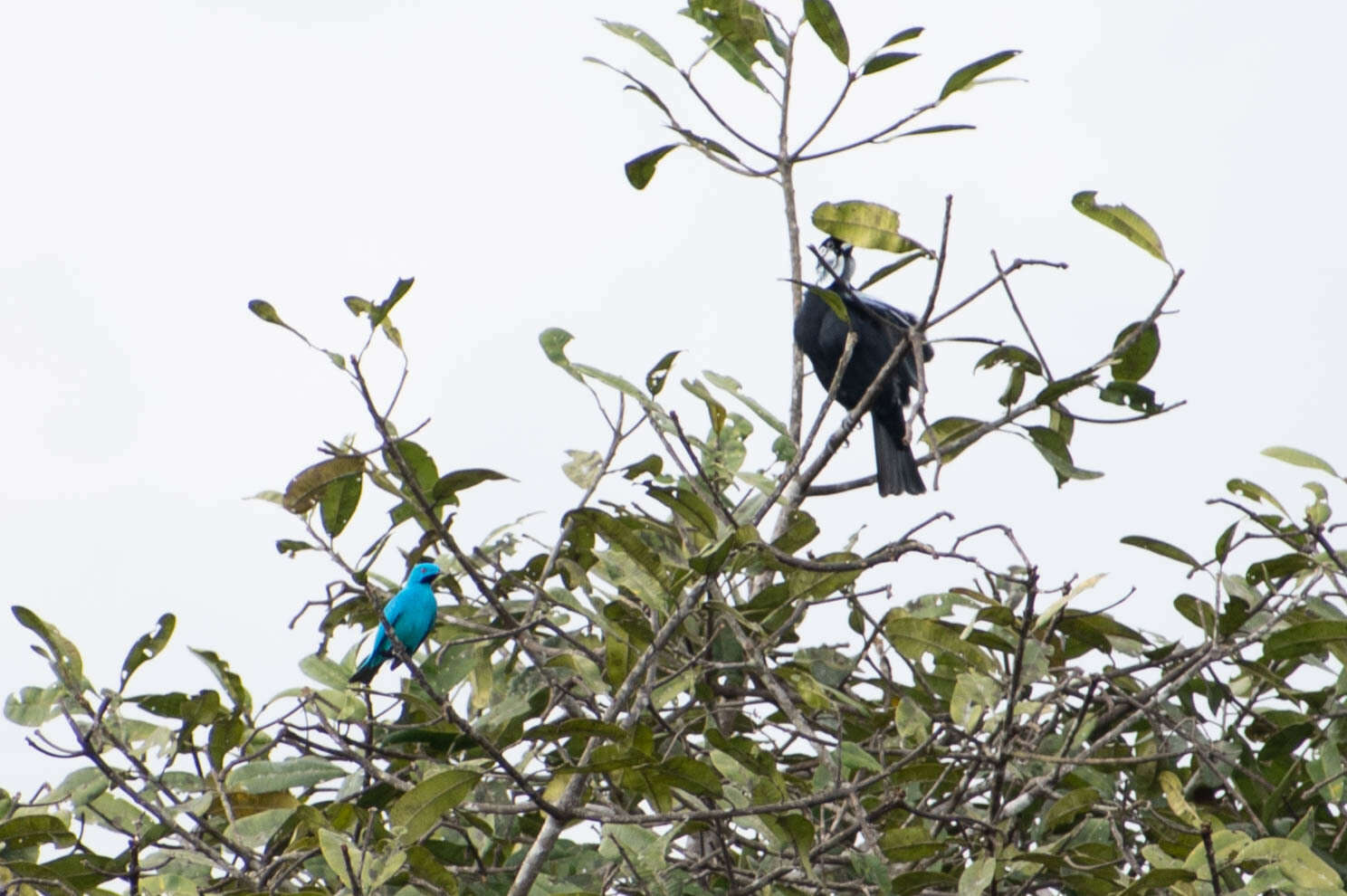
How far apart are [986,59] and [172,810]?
91.9 inches

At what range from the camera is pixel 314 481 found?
276cm

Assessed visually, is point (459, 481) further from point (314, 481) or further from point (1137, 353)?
point (1137, 353)

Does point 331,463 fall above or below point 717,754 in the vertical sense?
above

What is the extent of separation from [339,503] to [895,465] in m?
2.38

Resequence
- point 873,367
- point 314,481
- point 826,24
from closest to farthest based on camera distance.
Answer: point 314,481 < point 826,24 < point 873,367

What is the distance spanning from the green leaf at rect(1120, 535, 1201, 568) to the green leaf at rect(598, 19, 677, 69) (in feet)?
5.14

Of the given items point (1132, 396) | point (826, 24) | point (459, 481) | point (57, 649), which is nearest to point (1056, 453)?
point (1132, 396)

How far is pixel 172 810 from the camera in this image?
2.95 meters

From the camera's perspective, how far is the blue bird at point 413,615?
3.25 metres

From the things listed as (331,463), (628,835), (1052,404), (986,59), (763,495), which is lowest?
(628,835)

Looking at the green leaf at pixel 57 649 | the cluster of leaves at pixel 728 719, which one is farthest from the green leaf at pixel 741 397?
the green leaf at pixel 57 649

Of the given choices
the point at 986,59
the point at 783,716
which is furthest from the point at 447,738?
the point at 986,59

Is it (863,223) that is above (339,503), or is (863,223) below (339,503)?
above

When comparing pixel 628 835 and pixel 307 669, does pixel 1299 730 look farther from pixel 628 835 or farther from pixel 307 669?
pixel 307 669
